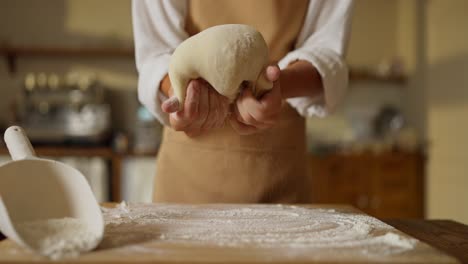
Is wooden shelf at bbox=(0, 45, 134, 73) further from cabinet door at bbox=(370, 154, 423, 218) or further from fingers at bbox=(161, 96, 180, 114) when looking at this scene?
fingers at bbox=(161, 96, 180, 114)

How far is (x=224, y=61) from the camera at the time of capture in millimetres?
666

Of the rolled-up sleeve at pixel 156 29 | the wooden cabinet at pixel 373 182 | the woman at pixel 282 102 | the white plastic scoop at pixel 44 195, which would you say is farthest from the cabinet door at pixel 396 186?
the white plastic scoop at pixel 44 195

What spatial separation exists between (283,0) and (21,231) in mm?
664

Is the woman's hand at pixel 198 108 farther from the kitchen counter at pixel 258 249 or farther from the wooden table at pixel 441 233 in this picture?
the wooden table at pixel 441 233

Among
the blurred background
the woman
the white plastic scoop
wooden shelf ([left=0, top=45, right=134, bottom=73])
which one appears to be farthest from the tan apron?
wooden shelf ([left=0, top=45, right=134, bottom=73])

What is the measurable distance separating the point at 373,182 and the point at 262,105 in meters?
2.22

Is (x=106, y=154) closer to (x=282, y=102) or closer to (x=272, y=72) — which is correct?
(x=282, y=102)

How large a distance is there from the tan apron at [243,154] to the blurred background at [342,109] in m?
1.66

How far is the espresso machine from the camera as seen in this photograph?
8.80ft

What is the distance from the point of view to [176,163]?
0.96 meters

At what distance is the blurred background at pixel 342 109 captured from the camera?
8.38 ft

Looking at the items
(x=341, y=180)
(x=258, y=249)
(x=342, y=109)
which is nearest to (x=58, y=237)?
(x=258, y=249)

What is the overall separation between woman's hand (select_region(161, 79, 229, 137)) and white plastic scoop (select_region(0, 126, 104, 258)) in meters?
0.16

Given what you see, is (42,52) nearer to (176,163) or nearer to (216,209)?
(176,163)
